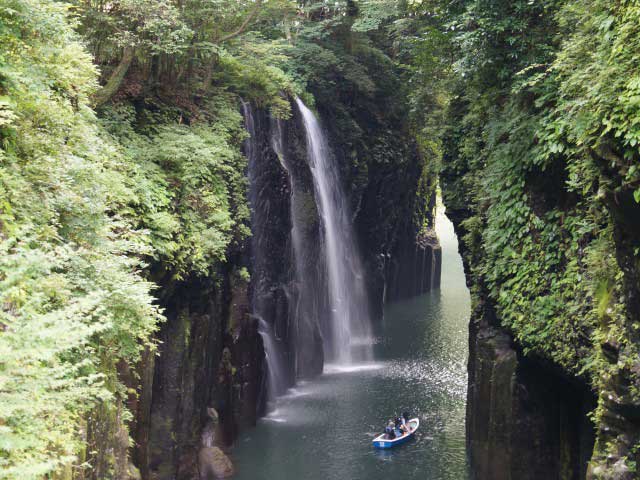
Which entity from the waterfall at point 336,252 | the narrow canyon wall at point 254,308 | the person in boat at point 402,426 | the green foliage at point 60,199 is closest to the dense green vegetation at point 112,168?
the green foliage at point 60,199

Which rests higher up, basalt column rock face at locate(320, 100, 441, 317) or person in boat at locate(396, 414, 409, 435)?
basalt column rock face at locate(320, 100, 441, 317)

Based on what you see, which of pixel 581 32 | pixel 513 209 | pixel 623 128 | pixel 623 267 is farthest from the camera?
pixel 513 209

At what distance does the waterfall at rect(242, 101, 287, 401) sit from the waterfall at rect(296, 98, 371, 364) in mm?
4890

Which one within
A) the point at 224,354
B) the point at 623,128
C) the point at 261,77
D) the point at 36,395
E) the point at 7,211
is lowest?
the point at 224,354

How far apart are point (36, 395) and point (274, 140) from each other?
1957 centimetres

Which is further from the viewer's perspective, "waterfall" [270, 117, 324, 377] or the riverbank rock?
"waterfall" [270, 117, 324, 377]

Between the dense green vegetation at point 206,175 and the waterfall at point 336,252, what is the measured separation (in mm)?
3294

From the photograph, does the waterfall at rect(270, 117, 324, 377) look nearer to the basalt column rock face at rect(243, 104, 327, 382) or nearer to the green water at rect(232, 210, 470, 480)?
the basalt column rock face at rect(243, 104, 327, 382)

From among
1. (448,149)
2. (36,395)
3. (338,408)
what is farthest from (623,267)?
(338,408)

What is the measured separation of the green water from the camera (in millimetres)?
17312

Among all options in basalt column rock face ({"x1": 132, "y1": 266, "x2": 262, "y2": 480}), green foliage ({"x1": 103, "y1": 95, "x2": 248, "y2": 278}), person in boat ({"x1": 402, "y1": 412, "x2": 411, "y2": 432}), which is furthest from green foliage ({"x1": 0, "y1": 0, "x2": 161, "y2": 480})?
person in boat ({"x1": 402, "y1": 412, "x2": 411, "y2": 432})

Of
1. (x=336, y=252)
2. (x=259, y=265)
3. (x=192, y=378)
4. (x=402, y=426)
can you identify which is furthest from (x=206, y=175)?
(x=336, y=252)

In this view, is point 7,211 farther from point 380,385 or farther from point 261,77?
point 380,385

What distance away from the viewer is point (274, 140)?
77.5 feet
